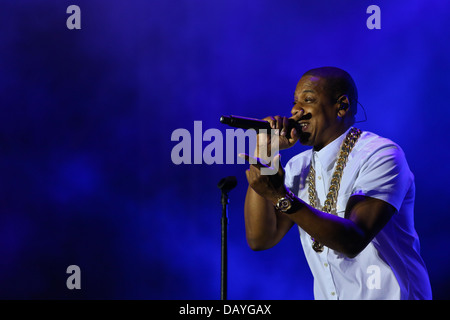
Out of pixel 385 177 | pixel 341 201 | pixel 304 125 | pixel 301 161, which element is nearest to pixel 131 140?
pixel 301 161

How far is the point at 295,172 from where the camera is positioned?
94.2 inches

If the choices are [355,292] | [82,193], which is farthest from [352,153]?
[82,193]

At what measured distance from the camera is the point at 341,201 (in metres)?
2.06

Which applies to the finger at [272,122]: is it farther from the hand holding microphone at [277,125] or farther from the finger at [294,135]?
the finger at [294,135]

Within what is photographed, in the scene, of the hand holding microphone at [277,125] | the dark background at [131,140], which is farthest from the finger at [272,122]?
the dark background at [131,140]

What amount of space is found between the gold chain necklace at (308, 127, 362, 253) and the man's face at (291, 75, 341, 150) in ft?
0.27

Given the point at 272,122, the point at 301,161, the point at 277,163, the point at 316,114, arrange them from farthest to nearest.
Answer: the point at 301,161
the point at 316,114
the point at 272,122
the point at 277,163

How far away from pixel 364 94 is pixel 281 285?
1.42 metres

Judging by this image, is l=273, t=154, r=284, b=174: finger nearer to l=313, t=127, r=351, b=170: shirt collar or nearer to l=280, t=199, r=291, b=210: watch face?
l=280, t=199, r=291, b=210: watch face

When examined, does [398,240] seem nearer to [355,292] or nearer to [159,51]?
[355,292]

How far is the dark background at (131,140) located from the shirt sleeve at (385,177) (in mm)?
1417

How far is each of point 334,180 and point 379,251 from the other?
0.36 metres

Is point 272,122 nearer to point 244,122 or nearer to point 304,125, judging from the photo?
point 244,122
